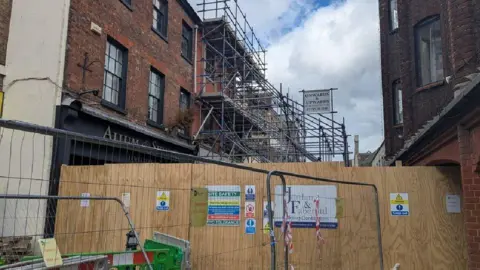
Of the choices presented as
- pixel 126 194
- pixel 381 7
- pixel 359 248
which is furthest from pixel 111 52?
pixel 381 7

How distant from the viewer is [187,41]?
17.8m

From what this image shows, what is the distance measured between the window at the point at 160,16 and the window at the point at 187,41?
1.84 metres

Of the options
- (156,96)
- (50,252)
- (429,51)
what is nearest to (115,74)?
(156,96)

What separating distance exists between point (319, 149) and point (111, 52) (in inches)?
387

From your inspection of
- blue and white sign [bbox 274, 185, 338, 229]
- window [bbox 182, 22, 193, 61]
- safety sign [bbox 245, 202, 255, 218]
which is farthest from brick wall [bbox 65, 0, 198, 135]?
blue and white sign [bbox 274, 185, 338, 229]

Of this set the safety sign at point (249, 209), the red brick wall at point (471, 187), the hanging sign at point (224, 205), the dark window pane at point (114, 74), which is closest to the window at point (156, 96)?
the dark window pane at point (114, 74)

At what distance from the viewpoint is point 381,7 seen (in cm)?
1577

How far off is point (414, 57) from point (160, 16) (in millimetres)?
8994

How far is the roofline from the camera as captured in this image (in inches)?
661

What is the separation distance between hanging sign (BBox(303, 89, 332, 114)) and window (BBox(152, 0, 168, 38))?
693 centimetres

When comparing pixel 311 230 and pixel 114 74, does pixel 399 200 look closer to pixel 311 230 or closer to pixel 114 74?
pixel 311 230

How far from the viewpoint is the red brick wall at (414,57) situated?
7.88 m

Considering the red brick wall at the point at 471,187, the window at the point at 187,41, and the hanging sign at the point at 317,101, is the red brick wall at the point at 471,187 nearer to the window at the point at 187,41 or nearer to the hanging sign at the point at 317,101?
the hanging sign at the point at 317,101

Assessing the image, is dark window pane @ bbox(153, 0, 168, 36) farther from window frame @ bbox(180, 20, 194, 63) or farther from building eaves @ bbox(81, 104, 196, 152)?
building eaves @ bbox(81, 104, 196, 152)
